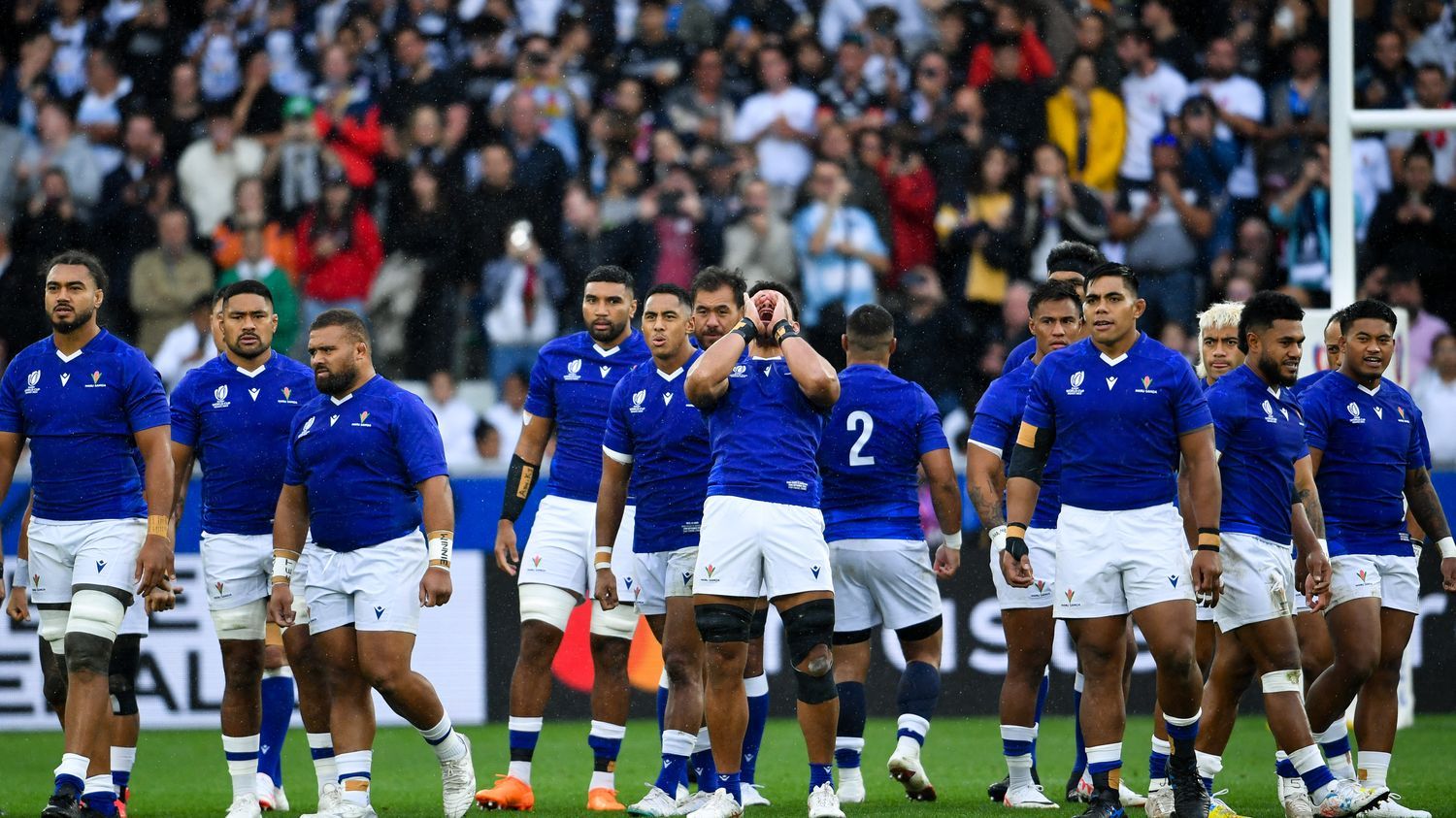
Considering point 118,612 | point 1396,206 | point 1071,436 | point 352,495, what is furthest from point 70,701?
point 1396,206

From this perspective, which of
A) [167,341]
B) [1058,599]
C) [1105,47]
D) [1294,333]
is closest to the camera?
[1058,599]

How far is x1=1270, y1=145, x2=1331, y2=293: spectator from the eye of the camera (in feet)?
56.3

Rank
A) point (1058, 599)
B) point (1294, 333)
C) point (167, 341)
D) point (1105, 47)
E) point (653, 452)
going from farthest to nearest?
point (1105, 47), point (167, 341), point (653, 452), point (1294, 333), point (1058, 599)

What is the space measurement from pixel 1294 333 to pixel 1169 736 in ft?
6.89

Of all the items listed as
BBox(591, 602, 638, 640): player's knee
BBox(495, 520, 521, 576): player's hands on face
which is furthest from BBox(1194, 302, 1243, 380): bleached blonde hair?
BBox(495, 520, 521, 576): player's hands on face

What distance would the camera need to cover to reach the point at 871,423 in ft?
32.8

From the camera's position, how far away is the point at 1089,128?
17953mm

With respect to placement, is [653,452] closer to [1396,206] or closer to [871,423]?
[871,423]

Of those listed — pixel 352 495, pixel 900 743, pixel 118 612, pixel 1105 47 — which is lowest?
pixel 900 743

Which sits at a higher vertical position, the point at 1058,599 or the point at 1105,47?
the point at 1105,47

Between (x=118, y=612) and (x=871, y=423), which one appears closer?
(x=118, y=612)

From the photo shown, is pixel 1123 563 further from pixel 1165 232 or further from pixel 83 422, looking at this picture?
pixel 1165 232

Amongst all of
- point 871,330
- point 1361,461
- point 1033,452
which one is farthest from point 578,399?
point 1361,461

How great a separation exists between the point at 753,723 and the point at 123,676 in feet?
11.1
